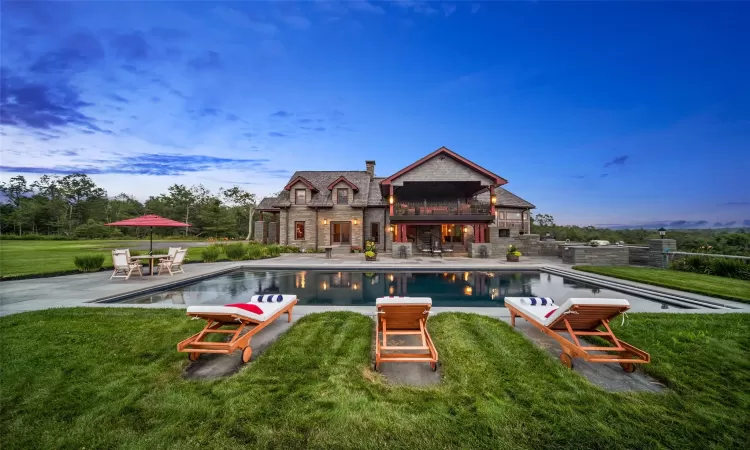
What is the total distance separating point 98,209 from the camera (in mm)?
49312

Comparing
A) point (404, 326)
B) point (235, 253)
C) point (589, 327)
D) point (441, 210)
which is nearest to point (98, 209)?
point (235, 253)

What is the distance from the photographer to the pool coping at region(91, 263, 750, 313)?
6535mm

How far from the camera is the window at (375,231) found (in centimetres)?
2203

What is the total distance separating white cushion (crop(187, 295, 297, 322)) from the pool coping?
394 centimetres

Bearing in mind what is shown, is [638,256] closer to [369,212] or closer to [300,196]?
[369,212]

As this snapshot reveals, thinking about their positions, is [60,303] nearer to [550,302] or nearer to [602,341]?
[550,302]

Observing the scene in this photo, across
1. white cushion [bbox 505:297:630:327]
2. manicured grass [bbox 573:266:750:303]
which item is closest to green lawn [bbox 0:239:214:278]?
white cushion [bbox 505:297:630:327]

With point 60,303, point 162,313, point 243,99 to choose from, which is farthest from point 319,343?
point 243,99

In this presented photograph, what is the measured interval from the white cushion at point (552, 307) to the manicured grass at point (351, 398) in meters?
0.49

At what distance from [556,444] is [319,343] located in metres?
3.14

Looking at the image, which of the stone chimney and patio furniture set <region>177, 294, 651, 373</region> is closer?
patio furniture set <region>177, 294, 651, 373</region>

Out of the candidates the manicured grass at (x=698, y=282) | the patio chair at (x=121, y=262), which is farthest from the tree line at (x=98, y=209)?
the manicured grass at (x=698, y=282)

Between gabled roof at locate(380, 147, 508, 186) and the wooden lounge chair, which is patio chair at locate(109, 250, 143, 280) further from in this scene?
gabled roof at locate(380, 147, 508, 186)

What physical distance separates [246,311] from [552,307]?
525cm
